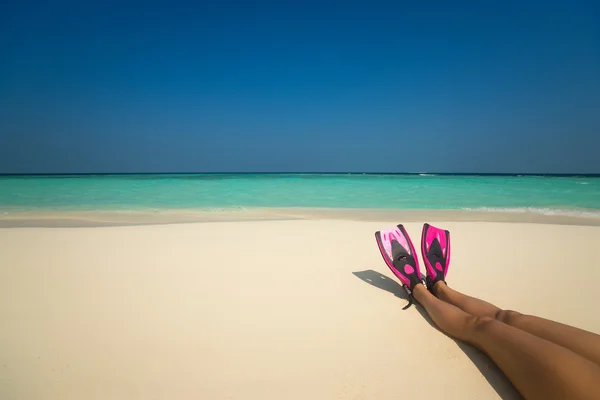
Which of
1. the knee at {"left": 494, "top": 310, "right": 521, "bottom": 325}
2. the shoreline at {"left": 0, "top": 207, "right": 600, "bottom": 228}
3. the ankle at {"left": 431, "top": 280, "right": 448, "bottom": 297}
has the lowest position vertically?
the shoreline at {"left": 0, "top": 207, "right": 600, "bottom": 228}

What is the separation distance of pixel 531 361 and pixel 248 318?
4.87 ft

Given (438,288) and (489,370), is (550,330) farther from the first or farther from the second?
(438,288)

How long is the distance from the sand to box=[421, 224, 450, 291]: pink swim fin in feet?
0.94

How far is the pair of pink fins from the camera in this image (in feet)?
7.71

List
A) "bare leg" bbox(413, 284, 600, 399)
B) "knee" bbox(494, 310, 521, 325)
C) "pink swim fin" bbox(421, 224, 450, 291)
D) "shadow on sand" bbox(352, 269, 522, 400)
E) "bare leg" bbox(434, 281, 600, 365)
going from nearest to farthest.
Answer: "bare leg" bbox(413, 284, 600, 399), "bare leg" bbox(434, 281, 600, 365), "shadow on sand" bbox(352, 269, 522, 400), "knee" bbox(494, 310, 521, 325), "pink swim fin" bbox(421, 224, 450, 291)

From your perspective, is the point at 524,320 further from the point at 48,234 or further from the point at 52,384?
the point at 48,234

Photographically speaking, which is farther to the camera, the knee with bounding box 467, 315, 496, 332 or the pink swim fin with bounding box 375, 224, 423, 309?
the pink swim fin with bounding box 375, 224, 423, 309

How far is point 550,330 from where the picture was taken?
4.18 feet

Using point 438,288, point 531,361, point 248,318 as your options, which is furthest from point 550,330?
point 248,318

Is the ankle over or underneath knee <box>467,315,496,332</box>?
underneath

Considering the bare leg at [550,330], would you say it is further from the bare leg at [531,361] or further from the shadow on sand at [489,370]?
the shadow on sand at [489,370]

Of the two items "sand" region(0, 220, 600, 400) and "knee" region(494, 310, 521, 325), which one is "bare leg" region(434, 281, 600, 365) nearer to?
"knee" region(494, 310, 521, 325)

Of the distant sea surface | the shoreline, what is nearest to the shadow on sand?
the shoreline

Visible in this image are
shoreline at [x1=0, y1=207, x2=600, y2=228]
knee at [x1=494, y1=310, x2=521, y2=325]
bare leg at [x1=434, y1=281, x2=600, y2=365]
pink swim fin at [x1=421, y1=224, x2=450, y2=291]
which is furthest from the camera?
shoreline at [x1=0, y1=207, x2=600, y2=228]
